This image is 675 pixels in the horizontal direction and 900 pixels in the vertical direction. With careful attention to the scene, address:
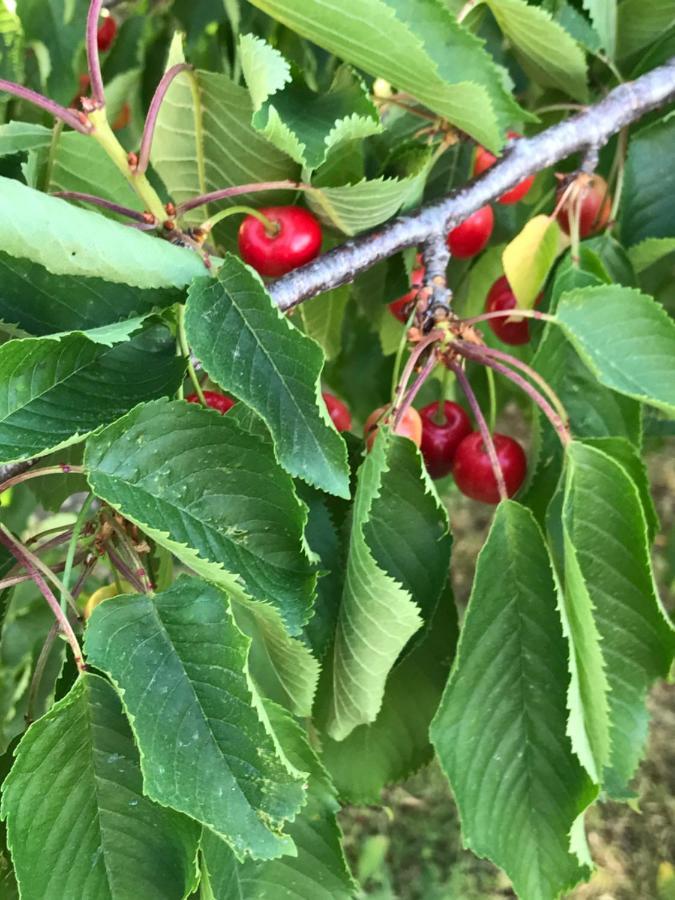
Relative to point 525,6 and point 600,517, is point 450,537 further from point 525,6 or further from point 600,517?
point 525,6

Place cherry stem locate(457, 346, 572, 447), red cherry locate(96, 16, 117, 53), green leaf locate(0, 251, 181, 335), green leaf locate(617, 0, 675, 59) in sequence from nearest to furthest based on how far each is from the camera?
green leaf locate(0, 251, 181, 335), cherry stem locate(457, 346, 572, 447), green leaf locate(617, 0, 675, 59), red cherry locate(96, 16, 117, 53)

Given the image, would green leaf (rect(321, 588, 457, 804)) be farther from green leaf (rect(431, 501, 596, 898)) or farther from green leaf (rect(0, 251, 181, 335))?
green leaf (rect(0, 251, 181, 335))

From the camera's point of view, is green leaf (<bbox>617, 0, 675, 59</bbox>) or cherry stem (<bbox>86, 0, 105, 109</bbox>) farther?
green leaf (<bbox>617, 0, 675, 59</bbox>)

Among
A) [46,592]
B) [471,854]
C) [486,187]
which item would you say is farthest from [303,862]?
[471,854]

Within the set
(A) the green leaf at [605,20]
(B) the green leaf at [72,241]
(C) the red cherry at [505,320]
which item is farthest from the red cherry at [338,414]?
(A) the green leaf at [605,20]

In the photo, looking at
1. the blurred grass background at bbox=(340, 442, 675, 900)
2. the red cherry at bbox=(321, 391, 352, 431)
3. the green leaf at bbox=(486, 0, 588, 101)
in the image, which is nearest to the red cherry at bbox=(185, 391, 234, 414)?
the red cherry at bbox=(321, 391, 352, 431)

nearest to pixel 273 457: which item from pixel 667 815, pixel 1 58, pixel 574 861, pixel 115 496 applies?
pixel 115 496

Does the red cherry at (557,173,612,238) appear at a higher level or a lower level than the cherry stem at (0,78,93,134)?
lower

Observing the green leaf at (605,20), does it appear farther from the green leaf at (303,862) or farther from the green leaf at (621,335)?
the green leaf at (303,862)
